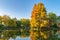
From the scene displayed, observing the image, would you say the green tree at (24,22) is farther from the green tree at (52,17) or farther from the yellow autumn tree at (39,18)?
the yellow autumn tree at (39,18)

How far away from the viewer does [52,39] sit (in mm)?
19219

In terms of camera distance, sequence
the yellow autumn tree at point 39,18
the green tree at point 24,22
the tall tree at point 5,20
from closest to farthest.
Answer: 1. the yellow autumn tree at point 39,18
2. the tall tree at point 5,20
3. the green tree at point 24,22

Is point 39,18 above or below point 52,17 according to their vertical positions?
below

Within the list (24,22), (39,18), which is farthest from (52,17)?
(39,18)

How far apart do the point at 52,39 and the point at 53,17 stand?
20367 millimetres

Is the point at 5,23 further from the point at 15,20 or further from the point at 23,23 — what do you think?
the point at 23,23

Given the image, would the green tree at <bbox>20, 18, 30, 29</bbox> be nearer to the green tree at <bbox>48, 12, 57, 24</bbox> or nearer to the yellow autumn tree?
the green tree at <bbox>48, 12, 57, 24</bbox>

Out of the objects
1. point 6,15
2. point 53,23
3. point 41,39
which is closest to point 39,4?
point 53,23

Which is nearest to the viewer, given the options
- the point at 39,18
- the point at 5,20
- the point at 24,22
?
the point at 39,18

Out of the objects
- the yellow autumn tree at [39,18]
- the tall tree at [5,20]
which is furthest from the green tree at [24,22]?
the yellow autumn tree at [39,18]

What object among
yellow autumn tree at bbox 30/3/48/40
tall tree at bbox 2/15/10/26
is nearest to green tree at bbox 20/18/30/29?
tall tree at bbox 2/15/10/26

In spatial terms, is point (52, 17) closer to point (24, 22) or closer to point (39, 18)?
point (24, 22)

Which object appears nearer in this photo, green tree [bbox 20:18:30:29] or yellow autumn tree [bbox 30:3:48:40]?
yellow autumn tree [bbox 30:3:48:40]

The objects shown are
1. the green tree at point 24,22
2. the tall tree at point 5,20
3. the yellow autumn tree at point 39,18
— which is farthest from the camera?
the green tree at point 24,22
